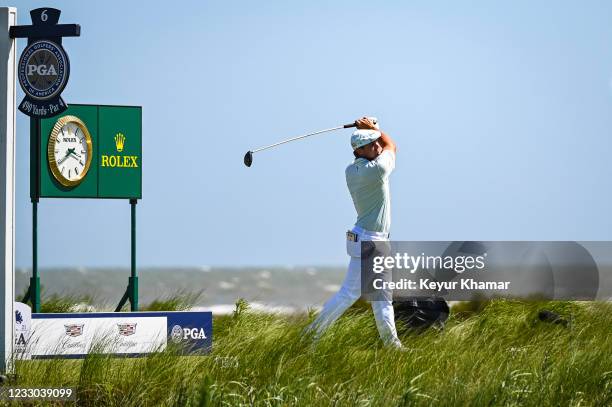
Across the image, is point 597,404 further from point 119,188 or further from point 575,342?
point 119,188

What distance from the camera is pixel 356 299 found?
1246cm

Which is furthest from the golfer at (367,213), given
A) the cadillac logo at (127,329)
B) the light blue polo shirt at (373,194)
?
Result: the cadillac logo at (127,329)

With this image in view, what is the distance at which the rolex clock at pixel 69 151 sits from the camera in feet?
51.6

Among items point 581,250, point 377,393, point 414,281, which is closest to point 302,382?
point 377,393

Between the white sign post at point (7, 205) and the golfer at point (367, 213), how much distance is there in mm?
3000

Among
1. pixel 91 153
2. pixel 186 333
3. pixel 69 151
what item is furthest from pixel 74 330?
pixel 91 153

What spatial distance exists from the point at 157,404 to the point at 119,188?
6.88 metres

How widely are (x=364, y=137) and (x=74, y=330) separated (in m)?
3.57

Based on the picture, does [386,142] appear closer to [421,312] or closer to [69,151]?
[421,312]

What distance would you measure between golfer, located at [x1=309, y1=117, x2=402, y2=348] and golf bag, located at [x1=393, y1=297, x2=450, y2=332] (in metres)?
1.33

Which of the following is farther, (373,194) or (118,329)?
(118,329)

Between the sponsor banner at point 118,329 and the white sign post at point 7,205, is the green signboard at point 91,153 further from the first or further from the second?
the white sign post at point 7,205

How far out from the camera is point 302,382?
9656mm

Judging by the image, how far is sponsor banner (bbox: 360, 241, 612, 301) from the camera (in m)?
14.0
